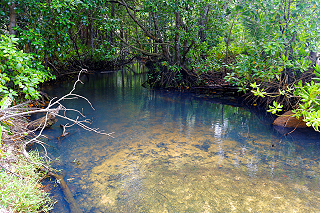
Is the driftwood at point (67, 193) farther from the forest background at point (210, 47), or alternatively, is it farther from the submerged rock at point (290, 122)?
the submerged rock at point (290, 122)

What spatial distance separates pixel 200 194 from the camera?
284 centimetres

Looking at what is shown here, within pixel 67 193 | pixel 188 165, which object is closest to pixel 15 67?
pixel 67 193

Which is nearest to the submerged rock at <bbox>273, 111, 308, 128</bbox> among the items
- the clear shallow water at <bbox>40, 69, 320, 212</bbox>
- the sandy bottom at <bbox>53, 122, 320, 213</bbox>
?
the clear shallow water at <bbox>40, 69, 320, 212</bbox>

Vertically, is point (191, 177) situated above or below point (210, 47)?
below

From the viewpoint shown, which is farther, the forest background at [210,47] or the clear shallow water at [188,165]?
the forest background at [210,47]

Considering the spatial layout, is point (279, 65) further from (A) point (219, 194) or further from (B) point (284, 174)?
(A) point (219, 194)

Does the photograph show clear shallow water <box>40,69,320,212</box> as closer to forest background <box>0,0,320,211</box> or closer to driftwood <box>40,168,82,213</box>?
driftwood <box>40,168,82,213</box>

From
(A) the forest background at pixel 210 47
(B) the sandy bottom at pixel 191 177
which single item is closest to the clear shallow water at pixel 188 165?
(B) the sandy bottom at pixel 191 177

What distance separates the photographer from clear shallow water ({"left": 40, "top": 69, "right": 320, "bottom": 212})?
107 inches

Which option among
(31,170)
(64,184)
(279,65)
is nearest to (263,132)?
(279,65)

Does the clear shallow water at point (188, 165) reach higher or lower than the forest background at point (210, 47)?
lower

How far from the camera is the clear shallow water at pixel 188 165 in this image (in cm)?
272

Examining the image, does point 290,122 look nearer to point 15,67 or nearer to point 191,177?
point 191,177

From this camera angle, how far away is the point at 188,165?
353cm
